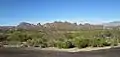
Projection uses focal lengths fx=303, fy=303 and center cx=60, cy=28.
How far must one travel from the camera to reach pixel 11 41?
54.5m

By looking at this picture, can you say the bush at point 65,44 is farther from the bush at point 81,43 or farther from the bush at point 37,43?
the bush at point 37,43

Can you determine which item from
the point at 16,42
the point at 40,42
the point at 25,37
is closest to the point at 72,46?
the point at 40,42

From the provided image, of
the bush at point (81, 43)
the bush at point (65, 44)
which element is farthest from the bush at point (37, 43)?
the bush at point (81, 43)

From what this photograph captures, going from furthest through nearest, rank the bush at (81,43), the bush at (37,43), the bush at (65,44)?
the bush at (37,43), the bush at (65,44), the bush at (81,43)

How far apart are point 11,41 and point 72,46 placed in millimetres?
14096

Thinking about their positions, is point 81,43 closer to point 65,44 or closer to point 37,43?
point 65,44

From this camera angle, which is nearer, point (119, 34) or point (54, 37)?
point (54, 37)

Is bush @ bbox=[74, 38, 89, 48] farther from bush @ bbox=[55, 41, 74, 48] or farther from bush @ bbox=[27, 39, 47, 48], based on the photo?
bush @ bbox=[27, 39, 47, 48]

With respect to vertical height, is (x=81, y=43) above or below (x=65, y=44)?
above

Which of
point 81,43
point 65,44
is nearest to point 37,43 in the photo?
point 65,44

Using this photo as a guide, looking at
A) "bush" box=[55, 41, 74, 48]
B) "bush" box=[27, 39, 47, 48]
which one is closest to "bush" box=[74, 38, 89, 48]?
"bush" box=[55, 41, 74, 48]

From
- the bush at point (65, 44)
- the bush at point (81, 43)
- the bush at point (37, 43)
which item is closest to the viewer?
the bush at point (81, 43)

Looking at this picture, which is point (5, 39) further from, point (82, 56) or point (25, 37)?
point (82, 56)

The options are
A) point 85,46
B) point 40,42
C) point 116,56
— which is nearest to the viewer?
point 116,56
